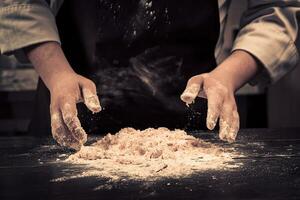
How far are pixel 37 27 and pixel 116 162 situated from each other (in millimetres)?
550

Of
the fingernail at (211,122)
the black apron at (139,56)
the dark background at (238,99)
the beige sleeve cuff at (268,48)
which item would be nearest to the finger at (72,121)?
the fingernail at (211,122)

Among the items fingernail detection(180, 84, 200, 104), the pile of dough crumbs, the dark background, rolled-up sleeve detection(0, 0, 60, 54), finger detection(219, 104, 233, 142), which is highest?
rolled-up sleeve detection(0, 0, 60, 54)

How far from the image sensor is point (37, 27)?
1.40 metres

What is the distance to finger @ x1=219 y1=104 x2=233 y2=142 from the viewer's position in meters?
1.10

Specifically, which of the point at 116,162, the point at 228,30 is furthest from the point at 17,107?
the point at 116,162

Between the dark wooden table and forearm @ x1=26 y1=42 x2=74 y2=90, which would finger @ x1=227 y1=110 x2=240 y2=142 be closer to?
the dark wooden table

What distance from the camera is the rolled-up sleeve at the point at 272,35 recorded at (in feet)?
4.72

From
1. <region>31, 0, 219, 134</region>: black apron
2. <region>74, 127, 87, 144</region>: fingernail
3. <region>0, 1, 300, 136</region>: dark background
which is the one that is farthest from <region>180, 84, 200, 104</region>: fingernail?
<region>0, 1, 300, 136</region>: dark background

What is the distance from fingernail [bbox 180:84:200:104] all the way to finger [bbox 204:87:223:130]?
0.11 ft

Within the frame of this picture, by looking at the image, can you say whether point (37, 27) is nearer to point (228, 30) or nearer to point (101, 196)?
point (101, 196)

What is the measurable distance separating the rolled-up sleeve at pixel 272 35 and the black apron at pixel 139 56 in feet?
0.56

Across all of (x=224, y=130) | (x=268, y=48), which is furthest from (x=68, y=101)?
(x=268, y=48)

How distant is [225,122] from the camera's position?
1.12m

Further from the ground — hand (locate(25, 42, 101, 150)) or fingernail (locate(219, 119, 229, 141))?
hand (locate(25, 42, 101, 150))
